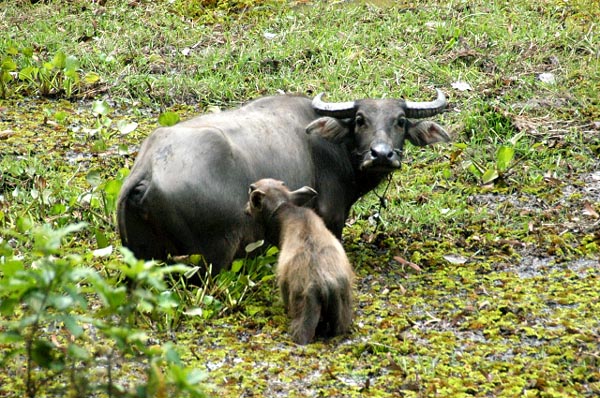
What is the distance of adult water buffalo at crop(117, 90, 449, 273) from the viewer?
5938mm

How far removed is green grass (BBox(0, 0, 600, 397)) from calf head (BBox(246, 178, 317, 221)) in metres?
0.36

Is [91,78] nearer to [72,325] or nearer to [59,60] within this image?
[59,60]

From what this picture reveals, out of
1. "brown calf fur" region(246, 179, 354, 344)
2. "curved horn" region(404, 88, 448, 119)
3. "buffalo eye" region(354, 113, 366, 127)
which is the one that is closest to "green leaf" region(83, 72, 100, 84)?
"buffalo eye" region(354, 113, 366, 127)

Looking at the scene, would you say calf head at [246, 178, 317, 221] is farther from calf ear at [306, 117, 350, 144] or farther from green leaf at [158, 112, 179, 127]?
green leaf at [158, 112, 179, 127]

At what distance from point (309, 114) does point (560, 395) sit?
10.1ft

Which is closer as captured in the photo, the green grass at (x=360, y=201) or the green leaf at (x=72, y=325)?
the green leaf at (x=72, y=325)

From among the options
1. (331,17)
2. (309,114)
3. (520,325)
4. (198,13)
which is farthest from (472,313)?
(198,13)

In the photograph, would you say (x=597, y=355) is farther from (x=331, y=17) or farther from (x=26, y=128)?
(x=331, y=17)

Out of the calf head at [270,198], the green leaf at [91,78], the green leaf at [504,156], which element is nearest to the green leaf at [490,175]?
the green leaf at [504,156]

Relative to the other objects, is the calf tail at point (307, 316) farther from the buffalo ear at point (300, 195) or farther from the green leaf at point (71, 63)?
the green leaf at point (71, 63)

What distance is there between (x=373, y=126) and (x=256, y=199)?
1.30 metres

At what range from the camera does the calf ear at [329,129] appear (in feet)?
22.7

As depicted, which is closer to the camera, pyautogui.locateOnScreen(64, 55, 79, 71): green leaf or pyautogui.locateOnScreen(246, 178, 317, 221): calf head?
pyautogui.locateOnScreen(246, 178, 317, 221): calf head

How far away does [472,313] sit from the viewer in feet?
19.4
